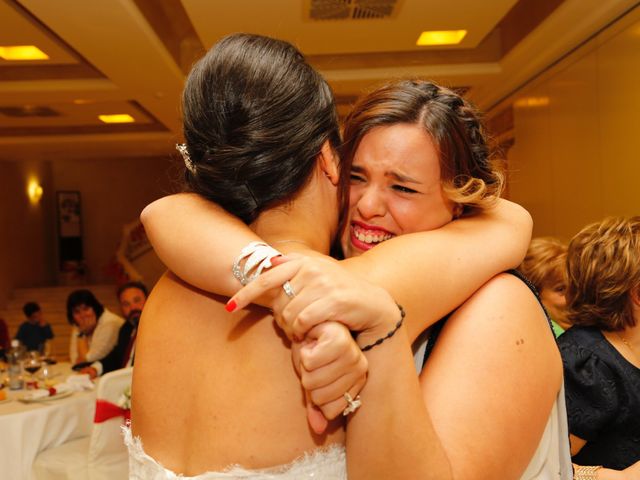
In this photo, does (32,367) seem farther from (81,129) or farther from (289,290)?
(81,129)

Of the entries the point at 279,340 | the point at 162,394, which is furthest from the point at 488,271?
the point at 162,394

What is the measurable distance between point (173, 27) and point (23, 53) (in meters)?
1.57

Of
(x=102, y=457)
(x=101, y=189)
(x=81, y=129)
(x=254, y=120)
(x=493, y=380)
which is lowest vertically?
(x=102, y=457)

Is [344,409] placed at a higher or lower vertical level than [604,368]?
higher

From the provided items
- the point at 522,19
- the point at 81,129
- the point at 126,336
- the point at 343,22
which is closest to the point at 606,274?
the point at 343,22

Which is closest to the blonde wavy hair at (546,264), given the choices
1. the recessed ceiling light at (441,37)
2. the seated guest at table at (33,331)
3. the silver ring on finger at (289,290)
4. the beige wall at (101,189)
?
the silver ring on finger at (289,290)

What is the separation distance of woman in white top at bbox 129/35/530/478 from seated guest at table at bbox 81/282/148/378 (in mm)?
4020

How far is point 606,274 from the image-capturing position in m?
2.46

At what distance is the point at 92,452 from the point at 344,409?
3.67 meters

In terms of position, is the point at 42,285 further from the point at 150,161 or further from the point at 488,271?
the point at 488,271

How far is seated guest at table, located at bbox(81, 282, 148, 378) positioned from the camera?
512cm

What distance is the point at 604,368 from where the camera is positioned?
2.29 metres

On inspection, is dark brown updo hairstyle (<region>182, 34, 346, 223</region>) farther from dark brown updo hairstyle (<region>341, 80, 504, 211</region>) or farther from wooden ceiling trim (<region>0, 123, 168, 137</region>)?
wooden ceiling trim (<region>0, 123, 168, 137</region>)

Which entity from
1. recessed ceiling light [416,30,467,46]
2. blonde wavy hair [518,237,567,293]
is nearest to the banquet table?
blonde wavy hair [518,237,567,293]
